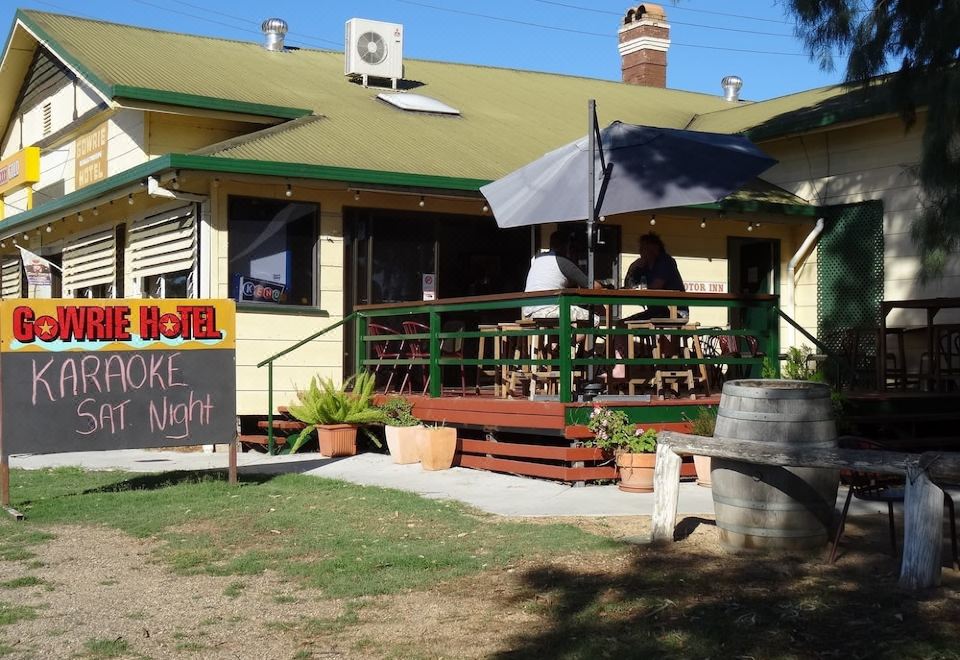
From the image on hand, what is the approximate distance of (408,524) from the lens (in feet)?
25.9

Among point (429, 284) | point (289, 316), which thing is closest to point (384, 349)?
point (289, 316)

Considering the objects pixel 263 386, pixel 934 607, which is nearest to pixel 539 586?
pixel 934 607

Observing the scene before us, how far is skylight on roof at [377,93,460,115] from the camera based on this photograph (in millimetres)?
15898

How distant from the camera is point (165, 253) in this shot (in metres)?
14.0

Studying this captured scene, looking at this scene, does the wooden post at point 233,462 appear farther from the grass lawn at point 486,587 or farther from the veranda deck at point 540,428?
the veranda deck at point 540,428

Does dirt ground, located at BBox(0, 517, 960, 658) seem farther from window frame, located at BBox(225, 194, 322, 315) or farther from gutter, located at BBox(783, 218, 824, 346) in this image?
gutter, located at BBox(783, 218, 824, 346)

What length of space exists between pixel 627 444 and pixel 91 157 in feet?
34.8

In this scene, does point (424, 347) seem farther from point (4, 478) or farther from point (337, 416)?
point (4, 478)

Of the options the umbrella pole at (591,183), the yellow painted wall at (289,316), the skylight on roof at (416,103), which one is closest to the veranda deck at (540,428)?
the umbrella pole at (591,183)

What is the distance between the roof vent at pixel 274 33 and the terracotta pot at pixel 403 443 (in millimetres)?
8734

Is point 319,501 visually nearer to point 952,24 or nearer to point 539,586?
point 539,586

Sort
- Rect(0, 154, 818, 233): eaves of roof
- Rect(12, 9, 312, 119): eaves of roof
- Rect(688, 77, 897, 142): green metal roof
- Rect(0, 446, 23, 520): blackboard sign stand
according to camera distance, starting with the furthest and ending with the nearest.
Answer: Rect(688, 77, 897, 142): green metal roof → Rect(12, 9, 312, 119): eaves of roof → Rect(0, 154, 818, 233): eaves of roof → Rect(0, 446, 23, 520): blackboard sign stand

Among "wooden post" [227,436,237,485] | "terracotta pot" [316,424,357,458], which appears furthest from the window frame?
"wooden post" [227,436,237,485]

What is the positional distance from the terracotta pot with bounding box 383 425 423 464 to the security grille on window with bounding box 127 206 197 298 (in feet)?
11.8
